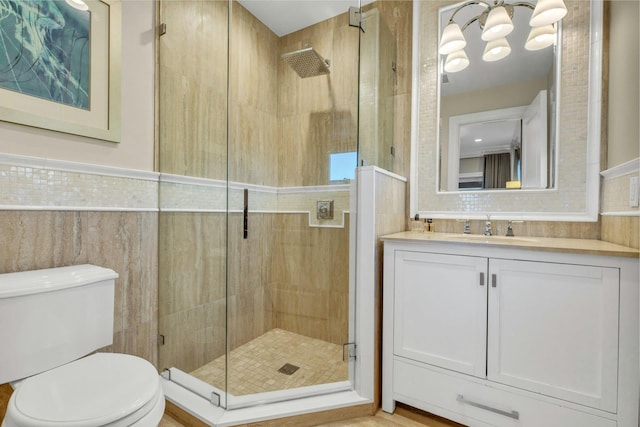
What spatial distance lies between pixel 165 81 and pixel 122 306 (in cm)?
128

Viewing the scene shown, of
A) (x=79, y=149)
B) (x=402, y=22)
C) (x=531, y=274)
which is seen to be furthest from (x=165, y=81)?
(x=531, y=274)

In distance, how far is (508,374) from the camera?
1.24m

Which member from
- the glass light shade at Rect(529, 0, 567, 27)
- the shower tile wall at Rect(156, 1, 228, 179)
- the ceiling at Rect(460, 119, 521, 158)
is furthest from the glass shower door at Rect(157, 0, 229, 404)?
the glass light shade at Rect(529, 0, 567, 27)

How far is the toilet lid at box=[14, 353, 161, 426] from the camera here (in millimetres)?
792

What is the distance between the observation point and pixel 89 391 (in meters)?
0.90

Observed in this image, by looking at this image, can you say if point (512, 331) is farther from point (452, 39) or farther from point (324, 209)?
point (452, 39)

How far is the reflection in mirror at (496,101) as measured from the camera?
1.62 meters

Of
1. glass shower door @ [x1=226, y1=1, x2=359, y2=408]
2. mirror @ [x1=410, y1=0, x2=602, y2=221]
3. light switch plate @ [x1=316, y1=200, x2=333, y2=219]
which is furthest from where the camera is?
light switch plate @ [x1=316, y1=200, x2=333, y2=219]

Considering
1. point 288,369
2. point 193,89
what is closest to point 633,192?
point 288,369

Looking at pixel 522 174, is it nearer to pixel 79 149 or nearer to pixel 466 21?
pixel 466 21

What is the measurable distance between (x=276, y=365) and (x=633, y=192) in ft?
6.49

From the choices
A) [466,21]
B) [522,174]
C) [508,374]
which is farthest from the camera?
[466,21]

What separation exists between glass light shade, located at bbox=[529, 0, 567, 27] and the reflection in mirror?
0.10 meters

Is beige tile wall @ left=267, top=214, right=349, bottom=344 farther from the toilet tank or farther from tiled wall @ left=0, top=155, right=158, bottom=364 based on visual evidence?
the toilet tank
